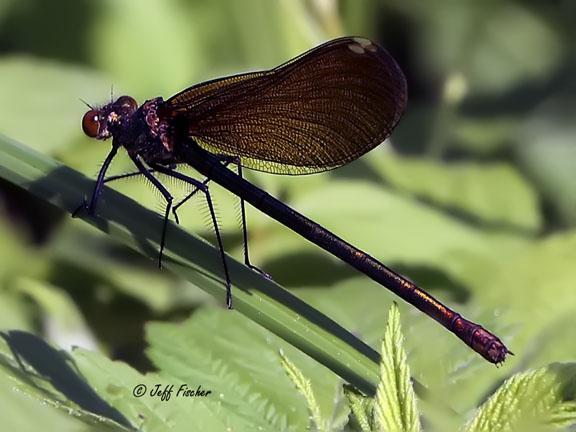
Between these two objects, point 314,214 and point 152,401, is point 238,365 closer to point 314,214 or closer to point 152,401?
point 152,401

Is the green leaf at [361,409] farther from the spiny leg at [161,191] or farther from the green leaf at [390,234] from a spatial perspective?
the green leaf at [390,234]

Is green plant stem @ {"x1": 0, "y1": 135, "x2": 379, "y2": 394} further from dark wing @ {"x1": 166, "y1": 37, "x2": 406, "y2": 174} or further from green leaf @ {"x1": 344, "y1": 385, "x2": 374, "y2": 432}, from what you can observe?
→ dark wing @ {"x1": 166, "y1": 37, "x2": 406, "y2": 174}

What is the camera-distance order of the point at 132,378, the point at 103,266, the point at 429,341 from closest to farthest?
the point at 132,378, the point at 429,341, the point at 103,266

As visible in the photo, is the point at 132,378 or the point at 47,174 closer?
the point at 132,378

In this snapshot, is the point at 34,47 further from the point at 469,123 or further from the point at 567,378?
the point at 567,378

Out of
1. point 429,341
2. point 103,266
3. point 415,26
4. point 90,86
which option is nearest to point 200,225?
point 103,266

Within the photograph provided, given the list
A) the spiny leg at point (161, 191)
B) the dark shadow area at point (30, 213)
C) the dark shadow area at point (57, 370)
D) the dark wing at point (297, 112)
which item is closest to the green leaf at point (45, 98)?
the dark shadow area at point (30, 213)

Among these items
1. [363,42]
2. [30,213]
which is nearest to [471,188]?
[363,42]
